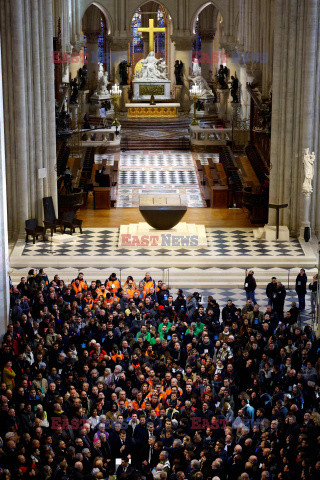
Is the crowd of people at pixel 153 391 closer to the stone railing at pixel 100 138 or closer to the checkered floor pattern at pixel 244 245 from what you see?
the checkered floor pattern at pixel 244 245

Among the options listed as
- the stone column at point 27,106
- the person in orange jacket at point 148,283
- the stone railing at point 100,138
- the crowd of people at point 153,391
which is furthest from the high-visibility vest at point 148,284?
the stone railing at point 100,138

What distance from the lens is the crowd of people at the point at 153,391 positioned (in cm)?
1555

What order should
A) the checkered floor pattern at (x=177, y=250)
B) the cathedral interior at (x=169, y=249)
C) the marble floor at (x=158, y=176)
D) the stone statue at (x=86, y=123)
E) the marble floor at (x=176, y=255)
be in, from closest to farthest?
the cathedral interior at (x=169, y=249), the marble floor at (x=176, y=255), the checkered floor pattern at (x=177, y=250), the marble floor at (x=158, y=176), the stone statue at (x=86, y=123)

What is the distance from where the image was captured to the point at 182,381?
18.5 meters

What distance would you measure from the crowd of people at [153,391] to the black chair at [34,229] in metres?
7.51

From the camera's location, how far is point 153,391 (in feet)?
57.7

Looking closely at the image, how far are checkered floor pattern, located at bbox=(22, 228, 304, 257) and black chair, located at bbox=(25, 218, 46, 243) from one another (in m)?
0.29

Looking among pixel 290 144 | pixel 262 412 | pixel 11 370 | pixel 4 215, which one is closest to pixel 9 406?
pixel 11 370

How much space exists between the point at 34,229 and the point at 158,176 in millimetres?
12264

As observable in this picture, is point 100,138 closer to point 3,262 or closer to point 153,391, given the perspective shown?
point 3,262

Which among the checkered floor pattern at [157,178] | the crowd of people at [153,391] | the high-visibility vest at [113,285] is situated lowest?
the crowd of people at [153,391]

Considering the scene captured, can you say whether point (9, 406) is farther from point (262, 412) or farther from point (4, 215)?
point (4, 215)

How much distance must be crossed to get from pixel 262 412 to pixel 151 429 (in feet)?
6.18

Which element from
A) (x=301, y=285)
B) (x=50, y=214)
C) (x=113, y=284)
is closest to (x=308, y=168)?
(x=301, y=285)
